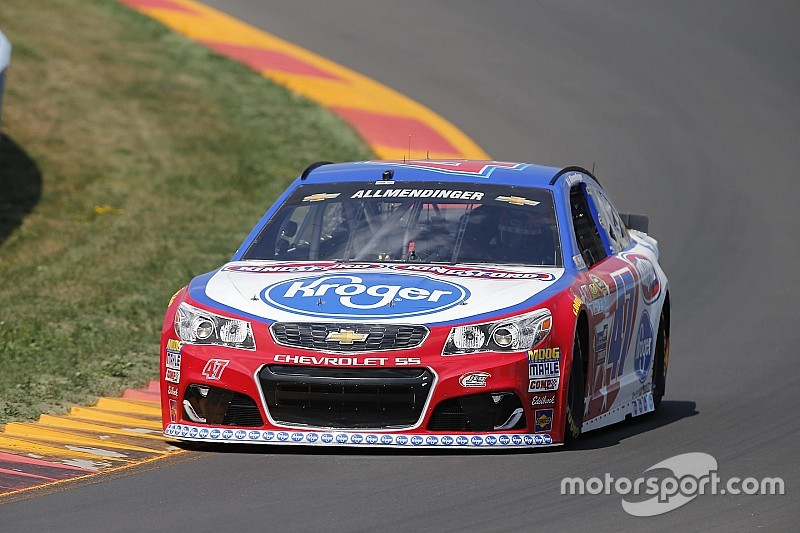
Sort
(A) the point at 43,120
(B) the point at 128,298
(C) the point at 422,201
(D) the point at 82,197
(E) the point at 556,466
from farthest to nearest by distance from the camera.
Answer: (A) the point at 43,120, (D) the point at 82,197, (B) the point at 128,298, (C) the point at 422,201, (E) the point at 556,466

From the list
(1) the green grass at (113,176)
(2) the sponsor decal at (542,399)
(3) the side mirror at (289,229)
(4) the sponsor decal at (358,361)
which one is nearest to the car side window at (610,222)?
(3) the side mirror at (289,229)

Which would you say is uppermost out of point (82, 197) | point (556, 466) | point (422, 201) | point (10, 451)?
point (422, 201)

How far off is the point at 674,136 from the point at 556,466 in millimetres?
13696

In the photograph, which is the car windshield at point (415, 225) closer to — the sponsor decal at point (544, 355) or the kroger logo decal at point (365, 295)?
the kroger logo decal at point (365, 295)

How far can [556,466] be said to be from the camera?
7234mm

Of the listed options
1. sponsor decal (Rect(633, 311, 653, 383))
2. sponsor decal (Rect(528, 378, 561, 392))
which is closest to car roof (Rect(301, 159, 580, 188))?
sponsor decal (Rect(633, 311, 653, 383))

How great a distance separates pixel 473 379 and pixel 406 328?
0.37 metres

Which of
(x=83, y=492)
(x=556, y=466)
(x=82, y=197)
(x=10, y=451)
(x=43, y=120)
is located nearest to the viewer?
(x=83, y=492)

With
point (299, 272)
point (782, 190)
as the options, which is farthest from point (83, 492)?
point (782, 190)

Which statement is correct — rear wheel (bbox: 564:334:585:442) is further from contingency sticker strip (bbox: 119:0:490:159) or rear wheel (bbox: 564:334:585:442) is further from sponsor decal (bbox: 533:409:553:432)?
contingency sticker strip (bbox: 119:0:490:159)

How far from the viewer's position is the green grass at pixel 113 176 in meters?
11.5

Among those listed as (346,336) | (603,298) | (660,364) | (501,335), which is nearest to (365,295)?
(346,336)

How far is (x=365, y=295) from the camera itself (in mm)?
7539

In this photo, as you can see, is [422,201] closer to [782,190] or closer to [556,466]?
[556,466]
